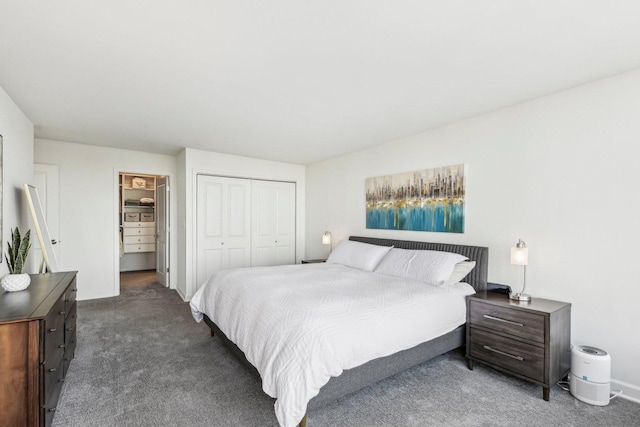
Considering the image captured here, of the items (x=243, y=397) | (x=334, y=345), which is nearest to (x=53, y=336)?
(x=243, y=397)

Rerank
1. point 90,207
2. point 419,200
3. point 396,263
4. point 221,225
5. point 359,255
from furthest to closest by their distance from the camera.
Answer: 1. point 221,225
2. point 90,207
3. point 359,255
4. point 419,200
5. point 396,263

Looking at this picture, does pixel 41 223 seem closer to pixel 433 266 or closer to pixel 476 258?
pixel 433 266

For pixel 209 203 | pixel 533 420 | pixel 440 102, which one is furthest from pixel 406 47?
pixel 209 203

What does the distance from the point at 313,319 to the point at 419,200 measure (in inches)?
93.5

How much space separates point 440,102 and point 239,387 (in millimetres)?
2978

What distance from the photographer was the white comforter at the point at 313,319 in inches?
70.1

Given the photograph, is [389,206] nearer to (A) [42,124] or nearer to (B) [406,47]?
(B) [406,47]

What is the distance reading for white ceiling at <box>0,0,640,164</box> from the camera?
1617mm

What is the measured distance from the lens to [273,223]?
18.6 ft

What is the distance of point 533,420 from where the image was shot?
2.00 meters

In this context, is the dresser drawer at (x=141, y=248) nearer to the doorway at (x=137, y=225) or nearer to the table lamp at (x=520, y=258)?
the doorway at (x=137, y=225)

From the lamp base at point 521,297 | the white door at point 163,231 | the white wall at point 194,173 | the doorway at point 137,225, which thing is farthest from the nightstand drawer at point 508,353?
the doorway at point 137,225

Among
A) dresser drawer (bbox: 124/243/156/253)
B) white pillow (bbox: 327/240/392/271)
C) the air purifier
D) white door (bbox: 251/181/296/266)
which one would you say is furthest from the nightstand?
dresser drawer (bbox: 124/243/156/253)

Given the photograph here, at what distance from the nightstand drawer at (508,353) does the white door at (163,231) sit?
193 inches
